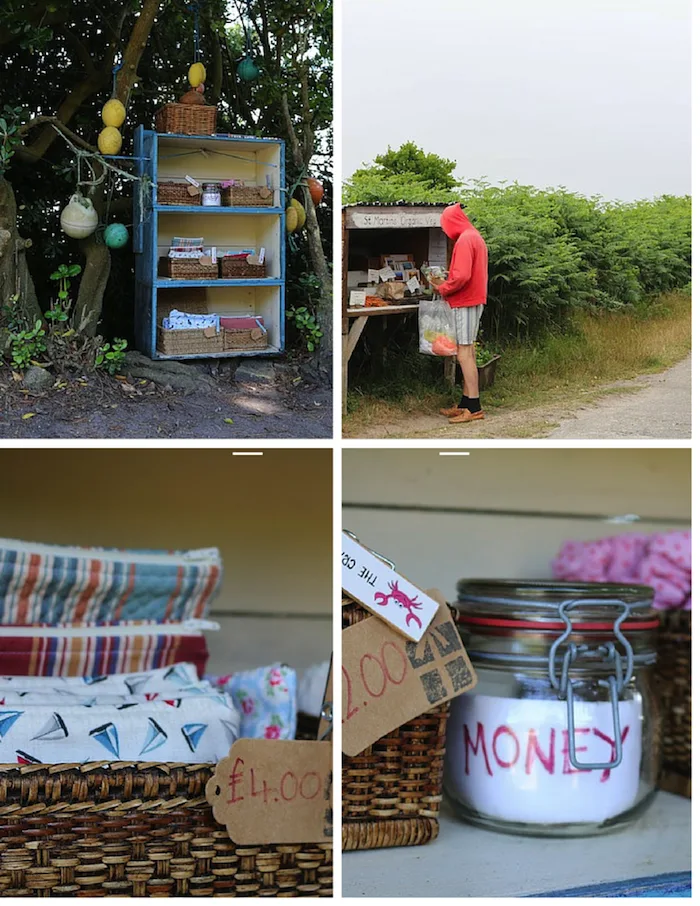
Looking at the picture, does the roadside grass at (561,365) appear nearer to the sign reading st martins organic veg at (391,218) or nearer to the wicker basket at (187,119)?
the sign reading st martins organic veg at (391,218)

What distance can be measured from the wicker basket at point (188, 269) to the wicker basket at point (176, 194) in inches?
3.2

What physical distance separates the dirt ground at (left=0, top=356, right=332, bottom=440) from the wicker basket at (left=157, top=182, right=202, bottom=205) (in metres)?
0.25

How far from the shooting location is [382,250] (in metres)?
1.11

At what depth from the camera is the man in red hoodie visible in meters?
1.09

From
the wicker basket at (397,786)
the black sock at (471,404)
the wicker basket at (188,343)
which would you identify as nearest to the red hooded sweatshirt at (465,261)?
the black sock at (471,404)

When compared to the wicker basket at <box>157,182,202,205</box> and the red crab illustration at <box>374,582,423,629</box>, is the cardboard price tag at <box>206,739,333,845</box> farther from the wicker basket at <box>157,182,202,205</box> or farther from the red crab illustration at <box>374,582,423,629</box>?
the wicker basket at <box>157,182,202,205</box>

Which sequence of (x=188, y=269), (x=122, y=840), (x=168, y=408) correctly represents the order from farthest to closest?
(x=188, y=269)
(x=168, y=408)
(x=122, y=840)

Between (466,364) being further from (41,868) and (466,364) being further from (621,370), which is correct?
(41,868)

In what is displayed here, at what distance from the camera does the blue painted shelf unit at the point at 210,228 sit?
132cm

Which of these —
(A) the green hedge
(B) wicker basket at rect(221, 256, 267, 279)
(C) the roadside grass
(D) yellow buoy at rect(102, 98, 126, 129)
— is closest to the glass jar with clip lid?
(C) the roadside grass

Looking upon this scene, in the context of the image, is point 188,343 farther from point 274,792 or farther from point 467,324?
point 274,792

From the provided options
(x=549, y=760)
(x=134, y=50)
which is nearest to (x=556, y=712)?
(x=549, y=760)

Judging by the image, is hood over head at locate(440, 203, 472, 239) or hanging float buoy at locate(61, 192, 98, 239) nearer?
hood over head at locate(440, 203, 472, 239)

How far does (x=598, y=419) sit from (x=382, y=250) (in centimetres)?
32
